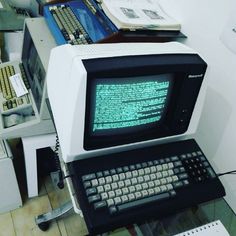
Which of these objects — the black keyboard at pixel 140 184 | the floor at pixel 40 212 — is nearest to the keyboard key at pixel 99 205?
the black keyboard at pixel 140 184

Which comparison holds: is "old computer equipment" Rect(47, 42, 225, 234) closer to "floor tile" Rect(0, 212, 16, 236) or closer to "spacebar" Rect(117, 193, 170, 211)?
"spacebar" Rect(117, 193, 170, 211)

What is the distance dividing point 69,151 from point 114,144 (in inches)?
5.4

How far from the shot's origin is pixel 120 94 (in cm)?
80

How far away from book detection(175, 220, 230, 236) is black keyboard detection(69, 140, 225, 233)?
81 millimetres

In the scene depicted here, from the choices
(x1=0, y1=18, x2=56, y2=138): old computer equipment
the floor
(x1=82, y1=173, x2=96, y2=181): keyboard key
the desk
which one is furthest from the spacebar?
the desk

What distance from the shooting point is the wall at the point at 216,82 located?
99 cm

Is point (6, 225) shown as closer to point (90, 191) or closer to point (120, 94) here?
point (90, 191)

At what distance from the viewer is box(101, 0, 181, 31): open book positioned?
3.64 ft

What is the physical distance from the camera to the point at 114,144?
0.89 metres

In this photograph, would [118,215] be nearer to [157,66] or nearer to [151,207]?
[151,207]

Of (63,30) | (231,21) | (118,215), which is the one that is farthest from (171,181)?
(63,30)

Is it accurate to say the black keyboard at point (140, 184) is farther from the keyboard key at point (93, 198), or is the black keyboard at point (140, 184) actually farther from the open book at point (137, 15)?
the open book at point (137, 15)

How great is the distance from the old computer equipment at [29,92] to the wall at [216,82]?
0.58 metres

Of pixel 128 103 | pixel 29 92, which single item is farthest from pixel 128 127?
pixel 29 92
